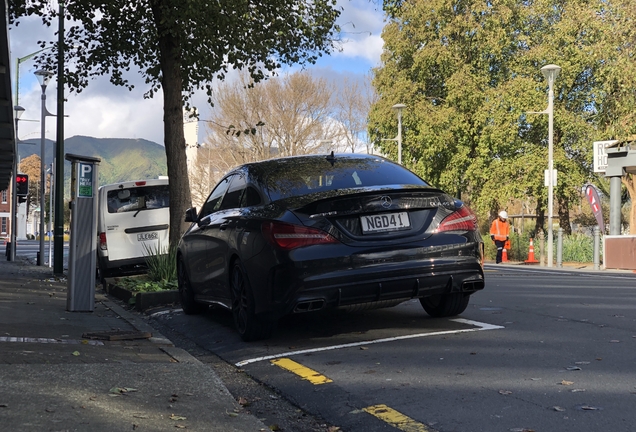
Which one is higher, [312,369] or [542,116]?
[542,116]

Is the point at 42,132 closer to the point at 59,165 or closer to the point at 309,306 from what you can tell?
the point at 59,165

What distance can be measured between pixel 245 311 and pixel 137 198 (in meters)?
9.80

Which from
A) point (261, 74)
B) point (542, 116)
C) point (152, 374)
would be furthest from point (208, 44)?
point (542, 116)

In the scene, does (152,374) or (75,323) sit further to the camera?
(75,323)

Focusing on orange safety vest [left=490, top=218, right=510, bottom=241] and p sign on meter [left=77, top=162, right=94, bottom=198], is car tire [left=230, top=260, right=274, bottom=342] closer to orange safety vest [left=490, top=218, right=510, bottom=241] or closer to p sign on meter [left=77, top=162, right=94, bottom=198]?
p sign on meter [left=77, top=162, right=94, bottom=198]

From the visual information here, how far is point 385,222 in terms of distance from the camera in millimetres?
6934

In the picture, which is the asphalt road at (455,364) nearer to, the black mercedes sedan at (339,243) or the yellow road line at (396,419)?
the yellow road line at (396,419)

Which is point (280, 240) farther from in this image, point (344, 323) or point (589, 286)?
point (589, 286)

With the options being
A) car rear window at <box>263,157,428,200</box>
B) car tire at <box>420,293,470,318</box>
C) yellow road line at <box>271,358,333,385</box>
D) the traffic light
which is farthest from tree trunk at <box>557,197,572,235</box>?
yellow road line at <box>271,358,333,385</box>

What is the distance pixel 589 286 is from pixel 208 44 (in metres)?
8.42

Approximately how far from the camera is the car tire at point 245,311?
23.9 feet

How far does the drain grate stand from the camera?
814 cm

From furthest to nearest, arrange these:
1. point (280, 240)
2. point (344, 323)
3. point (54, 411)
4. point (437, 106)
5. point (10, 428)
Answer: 1. point (437, 106)
2. point (344, 323)
3. point (280, 240)
4. point (54, 411)
5. point (10, 428)

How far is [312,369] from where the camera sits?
613 cm
